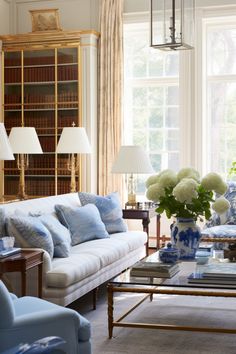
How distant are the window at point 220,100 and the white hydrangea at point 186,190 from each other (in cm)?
372

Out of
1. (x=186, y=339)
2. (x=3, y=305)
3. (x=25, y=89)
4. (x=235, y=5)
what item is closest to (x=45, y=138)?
(x=25, y=89)

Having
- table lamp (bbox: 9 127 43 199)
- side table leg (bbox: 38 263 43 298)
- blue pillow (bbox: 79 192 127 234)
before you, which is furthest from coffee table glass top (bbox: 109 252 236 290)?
table lamp (bbox: 9 127 43 199)

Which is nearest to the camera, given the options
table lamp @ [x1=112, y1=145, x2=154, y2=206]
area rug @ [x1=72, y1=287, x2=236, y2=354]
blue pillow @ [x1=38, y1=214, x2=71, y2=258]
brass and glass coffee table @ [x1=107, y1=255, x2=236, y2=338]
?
brass and glass coffee table @ [x1=107, y1=255, x2=236, y2=338]

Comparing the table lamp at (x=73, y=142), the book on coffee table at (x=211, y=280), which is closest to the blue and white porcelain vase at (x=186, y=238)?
the book on coffee table at (x=211, y=280)

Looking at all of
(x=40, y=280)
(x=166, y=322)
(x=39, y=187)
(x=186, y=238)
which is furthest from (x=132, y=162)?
(x=40, y=280)

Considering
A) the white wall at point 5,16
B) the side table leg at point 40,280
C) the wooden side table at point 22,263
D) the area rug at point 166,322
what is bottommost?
the area rug at point 166,322

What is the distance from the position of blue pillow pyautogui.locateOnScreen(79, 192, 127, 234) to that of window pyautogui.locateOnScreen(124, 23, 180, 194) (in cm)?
216

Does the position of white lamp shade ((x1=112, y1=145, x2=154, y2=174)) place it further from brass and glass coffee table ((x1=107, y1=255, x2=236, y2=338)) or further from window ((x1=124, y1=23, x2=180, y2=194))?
brass and glass coffee table ((x1=107, y1=255, x2=236, y2=338))

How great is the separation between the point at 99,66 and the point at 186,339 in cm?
487

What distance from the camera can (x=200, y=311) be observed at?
5008mm

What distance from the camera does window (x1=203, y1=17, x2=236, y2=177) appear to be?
8219 millimetres

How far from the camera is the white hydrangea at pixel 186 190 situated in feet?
15.0

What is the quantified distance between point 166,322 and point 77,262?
779 millimetres

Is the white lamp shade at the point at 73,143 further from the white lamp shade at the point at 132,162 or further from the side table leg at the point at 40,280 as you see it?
the side table leg at the point at 40,280
